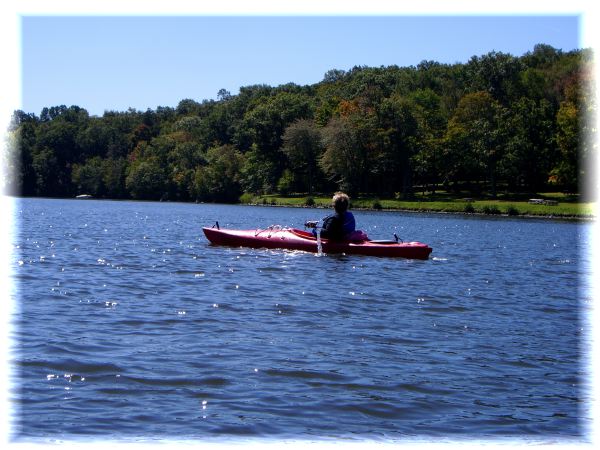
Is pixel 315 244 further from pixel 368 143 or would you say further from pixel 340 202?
pixel 368 143

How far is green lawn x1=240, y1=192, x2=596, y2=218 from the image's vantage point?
57031 millimetres

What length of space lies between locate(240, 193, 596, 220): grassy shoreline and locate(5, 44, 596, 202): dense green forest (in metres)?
3.46

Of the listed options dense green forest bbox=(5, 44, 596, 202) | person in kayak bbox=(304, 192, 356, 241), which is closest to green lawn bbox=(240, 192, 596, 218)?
dense green forest bbox=(5, 44, 596, 202)

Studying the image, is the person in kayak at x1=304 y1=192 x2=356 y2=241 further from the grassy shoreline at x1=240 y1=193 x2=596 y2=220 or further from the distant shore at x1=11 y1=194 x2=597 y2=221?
the grassy shoreline at x1=240 y1=193 x2=596 y2=220

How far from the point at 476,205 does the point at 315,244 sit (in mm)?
44727

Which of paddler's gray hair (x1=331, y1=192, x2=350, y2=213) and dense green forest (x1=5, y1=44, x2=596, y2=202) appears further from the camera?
dense green forest (x1=5, y1=44, x2=596, y2=202)

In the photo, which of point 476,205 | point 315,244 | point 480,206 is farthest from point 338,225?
point 476,205

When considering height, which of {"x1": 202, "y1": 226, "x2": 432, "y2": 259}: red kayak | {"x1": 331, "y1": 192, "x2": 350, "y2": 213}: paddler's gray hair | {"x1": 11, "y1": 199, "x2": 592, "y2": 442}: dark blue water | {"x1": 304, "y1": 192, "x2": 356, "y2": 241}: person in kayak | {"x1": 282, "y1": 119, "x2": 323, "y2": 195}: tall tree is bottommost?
{"x1": 11, "y1": 199, "x2": 592, "y2": 442}: dark blue water

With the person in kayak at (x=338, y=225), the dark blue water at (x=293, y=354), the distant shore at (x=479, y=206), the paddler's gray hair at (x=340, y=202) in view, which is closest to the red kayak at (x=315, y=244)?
the person in kayak at (x=338, y=225)

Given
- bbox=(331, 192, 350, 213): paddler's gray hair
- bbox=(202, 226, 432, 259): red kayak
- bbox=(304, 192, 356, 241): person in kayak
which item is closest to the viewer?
bbox=(331, 192, 350, 213): paddler's gray hair

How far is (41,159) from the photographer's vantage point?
367 ft

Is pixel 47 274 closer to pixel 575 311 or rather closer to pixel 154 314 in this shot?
pixel 154 314

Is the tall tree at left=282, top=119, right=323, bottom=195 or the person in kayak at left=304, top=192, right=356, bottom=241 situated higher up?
the tall tree at left=282, top=119, right=323, bottom=195

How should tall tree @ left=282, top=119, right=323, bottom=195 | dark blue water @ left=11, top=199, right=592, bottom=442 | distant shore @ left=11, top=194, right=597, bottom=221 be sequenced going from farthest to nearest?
tall tree @ left=282, top=119, right=323, bottom=195 → distant shore @ left=11, top=194, right=597, bottom=221 → dark blue water @ left=11, top=199, right=592, bottom=442
